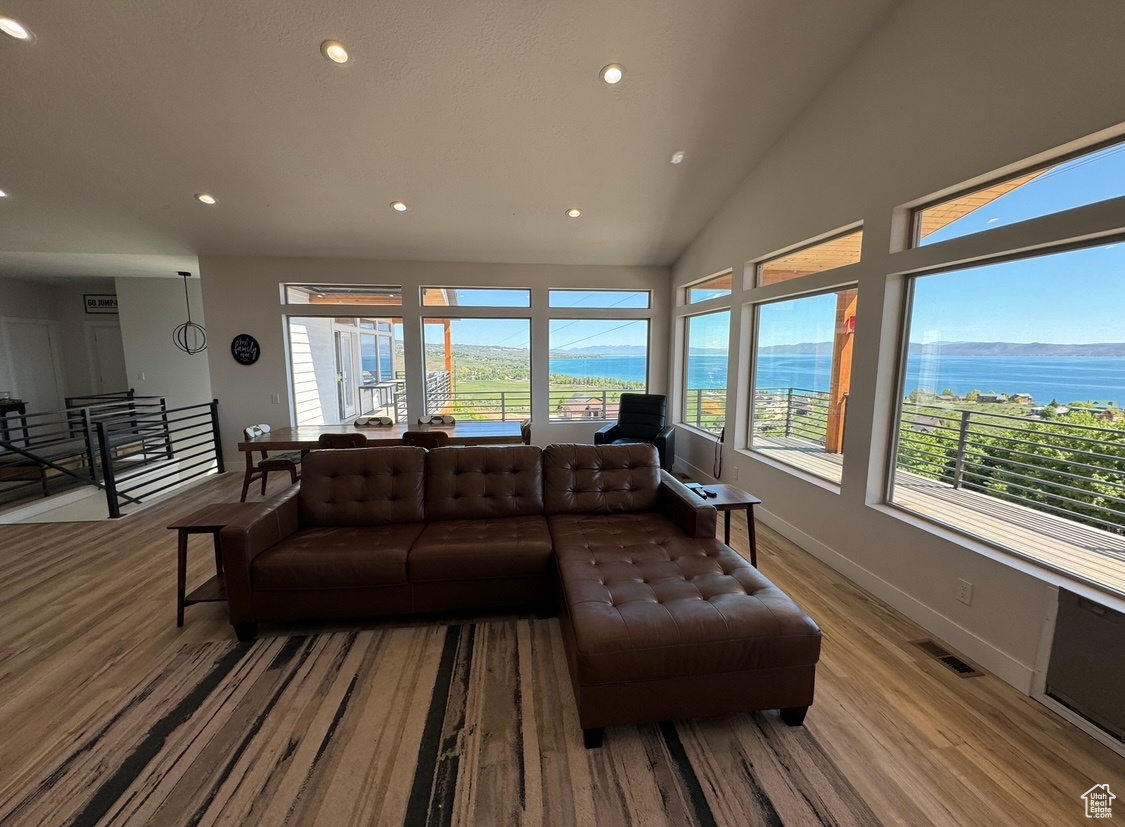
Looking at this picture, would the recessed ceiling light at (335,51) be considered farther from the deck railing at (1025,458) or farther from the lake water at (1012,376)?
the deck railing at (1025,458)

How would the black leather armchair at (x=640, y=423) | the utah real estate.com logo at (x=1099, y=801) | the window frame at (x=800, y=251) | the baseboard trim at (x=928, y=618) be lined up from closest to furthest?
1. the utah real estate.com logo at (x=1099, y=801)
2. the baseboard trim at (x=928, y=618)
3. the window frame at (x=800, y=251)
4. the black leather armchair at (x=640, y=423)

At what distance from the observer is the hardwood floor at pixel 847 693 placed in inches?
56.0

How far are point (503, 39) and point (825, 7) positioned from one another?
1793 mm

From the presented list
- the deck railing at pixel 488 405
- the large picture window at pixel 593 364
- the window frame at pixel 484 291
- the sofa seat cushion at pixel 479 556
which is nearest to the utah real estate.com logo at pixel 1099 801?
the sofa seat cushion at pixel 479 556

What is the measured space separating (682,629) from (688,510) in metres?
0.92

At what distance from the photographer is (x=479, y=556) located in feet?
7.27

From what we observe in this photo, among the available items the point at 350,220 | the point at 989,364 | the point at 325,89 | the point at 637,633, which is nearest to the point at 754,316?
the point at 989,364

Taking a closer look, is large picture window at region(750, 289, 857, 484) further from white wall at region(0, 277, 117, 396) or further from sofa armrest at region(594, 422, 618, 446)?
white wall at region(0, 277, 117, 396)

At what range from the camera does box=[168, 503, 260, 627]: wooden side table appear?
2176 millimetres

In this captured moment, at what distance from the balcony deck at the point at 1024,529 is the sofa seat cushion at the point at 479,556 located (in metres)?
2.13

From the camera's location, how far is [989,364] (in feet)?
6.91

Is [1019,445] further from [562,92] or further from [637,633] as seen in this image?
[562,92]

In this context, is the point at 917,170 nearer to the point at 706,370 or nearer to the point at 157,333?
the point at 706,370

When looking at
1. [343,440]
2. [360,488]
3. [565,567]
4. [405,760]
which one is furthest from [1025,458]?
[343,440]
